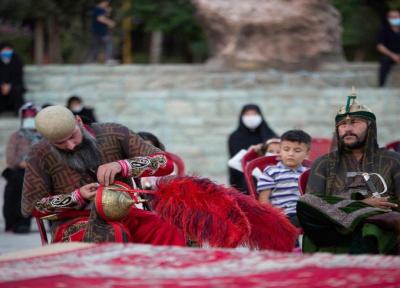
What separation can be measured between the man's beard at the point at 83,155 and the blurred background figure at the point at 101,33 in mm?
13502

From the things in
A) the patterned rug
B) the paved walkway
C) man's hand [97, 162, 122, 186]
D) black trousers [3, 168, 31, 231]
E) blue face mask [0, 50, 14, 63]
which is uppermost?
blue face mask [0, 50, 14, 63]

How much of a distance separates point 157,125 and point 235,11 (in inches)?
96.6

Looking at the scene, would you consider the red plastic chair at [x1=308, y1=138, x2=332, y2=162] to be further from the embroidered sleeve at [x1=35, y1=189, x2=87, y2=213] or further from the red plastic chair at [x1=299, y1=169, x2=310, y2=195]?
the embroidered sleeve at [x1=35, y1=189, x2=87, y2=213]

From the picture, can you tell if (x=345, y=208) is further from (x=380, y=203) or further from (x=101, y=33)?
(x=101, y=33)

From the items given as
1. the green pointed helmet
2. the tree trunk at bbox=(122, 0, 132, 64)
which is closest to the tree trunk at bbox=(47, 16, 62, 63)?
the tree trunk at bbox=(122, 0, 132, 64)

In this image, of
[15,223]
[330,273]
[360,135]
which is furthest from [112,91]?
[330,273]

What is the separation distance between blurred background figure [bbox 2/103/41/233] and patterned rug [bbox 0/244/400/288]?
286 inches

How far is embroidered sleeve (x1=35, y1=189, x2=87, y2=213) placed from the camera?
678cm

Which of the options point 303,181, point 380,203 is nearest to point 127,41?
point 303,181

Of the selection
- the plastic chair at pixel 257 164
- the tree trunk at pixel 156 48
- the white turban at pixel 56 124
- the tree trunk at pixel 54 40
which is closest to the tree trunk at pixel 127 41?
the tree trunk at pixel 156 48

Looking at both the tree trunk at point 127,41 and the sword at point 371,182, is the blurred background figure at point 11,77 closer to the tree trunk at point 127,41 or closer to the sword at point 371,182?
the tree trunk at point 127,41

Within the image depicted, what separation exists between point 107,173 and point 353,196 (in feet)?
5.67

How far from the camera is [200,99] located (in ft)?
57.5

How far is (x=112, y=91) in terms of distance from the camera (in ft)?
59.0
